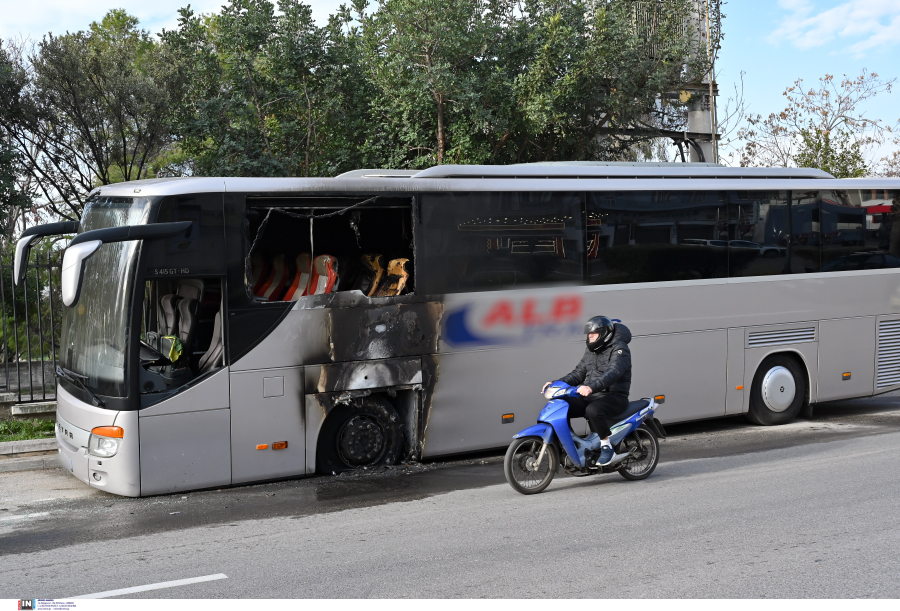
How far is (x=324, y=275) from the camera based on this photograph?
28.1 feet

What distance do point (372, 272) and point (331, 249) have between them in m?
0.57

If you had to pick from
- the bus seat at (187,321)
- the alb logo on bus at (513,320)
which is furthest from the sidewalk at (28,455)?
the alb logo on bus at (513,320)

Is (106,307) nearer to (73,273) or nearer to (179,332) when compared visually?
(179,332)

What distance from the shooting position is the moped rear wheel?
8.42 meters

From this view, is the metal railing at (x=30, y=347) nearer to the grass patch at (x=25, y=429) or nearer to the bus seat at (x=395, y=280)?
the grass patch at (x=25, y=429)

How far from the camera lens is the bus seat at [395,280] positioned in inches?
347

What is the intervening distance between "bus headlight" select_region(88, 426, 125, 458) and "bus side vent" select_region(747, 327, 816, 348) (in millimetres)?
7691

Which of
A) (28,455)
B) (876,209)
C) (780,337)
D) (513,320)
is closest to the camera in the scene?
(513,320)

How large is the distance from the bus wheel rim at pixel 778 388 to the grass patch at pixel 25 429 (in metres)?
9.27

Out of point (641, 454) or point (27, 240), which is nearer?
point (27, 240)

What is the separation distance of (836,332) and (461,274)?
5.98 meters

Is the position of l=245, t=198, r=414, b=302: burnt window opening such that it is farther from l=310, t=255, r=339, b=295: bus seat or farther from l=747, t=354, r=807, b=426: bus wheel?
l=747, t=354, r=807, b=426: bus wheel

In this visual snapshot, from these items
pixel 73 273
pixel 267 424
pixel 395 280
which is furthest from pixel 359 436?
pixel 73 273
